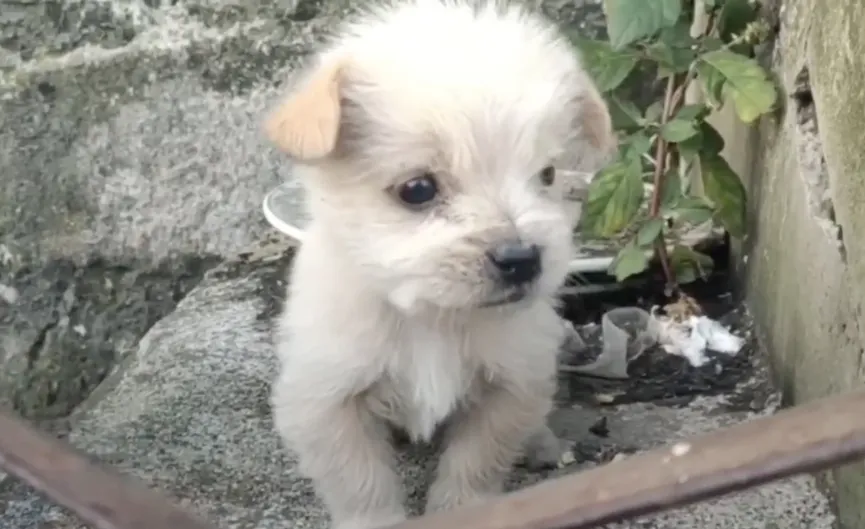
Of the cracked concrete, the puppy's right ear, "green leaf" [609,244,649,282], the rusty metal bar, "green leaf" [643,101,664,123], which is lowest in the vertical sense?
the cracked concrete

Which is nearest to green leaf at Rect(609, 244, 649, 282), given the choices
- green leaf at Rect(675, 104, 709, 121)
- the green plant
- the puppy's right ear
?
the green plant

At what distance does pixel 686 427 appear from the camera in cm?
160

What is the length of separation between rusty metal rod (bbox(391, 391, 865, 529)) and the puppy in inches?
23.2

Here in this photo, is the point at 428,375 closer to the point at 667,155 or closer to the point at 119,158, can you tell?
the point at 667,155

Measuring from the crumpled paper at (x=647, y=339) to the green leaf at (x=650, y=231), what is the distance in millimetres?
141

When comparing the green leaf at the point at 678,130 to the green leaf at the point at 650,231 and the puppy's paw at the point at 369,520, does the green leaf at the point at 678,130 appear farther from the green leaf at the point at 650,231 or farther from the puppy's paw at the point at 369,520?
the puppy's paw at the point at 369,520

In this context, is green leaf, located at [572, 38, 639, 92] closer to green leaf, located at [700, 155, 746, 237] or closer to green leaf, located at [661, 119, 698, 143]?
green leaf, located at [661, 119, 698, 143]

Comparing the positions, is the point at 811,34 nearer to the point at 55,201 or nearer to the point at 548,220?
the point at 548,220

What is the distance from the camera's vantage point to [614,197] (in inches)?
68.6

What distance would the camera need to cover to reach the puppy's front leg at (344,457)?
54.5 inches

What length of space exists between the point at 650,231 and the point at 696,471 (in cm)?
127

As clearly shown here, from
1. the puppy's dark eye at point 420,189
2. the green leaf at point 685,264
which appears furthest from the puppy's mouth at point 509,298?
the green leaf at point 685,264

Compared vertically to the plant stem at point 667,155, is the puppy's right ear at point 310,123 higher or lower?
higher

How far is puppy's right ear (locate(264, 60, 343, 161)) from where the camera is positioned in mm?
1161
